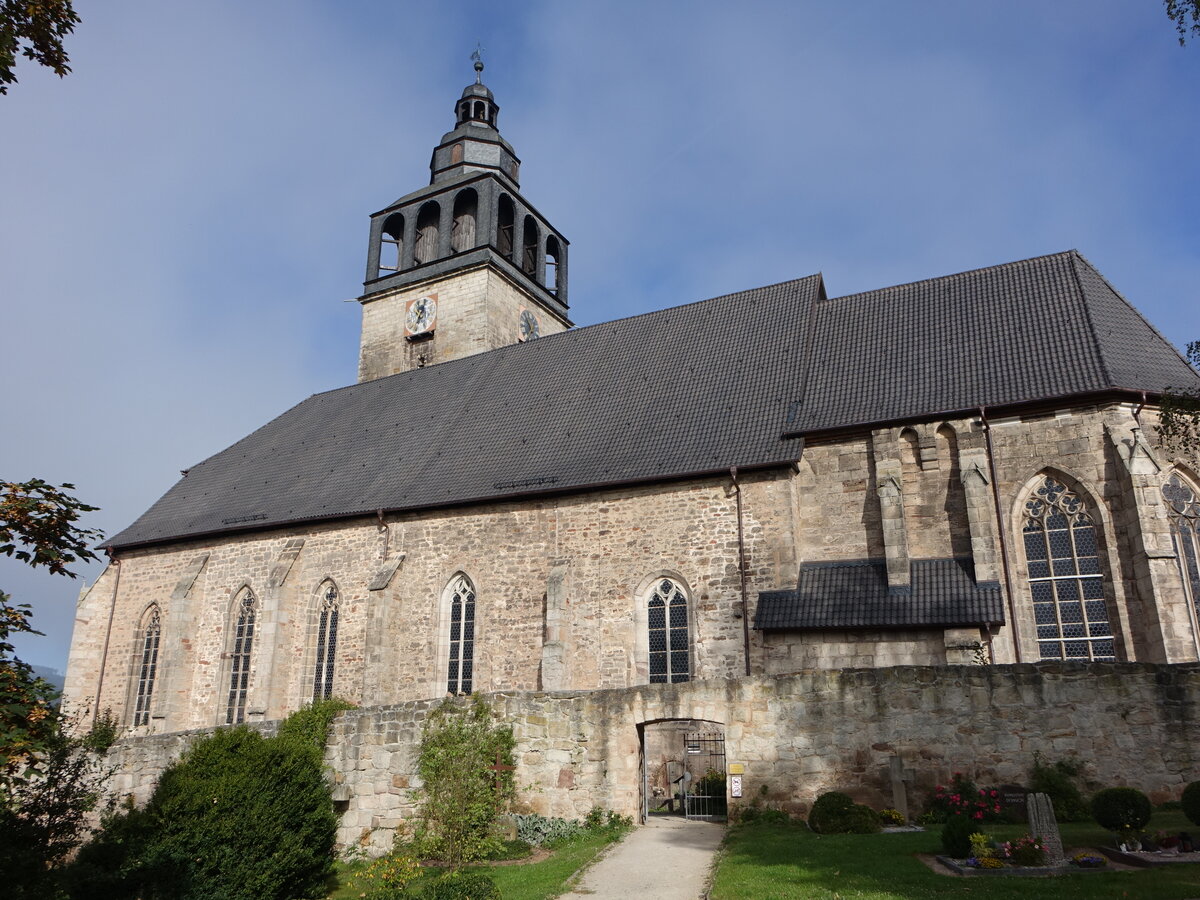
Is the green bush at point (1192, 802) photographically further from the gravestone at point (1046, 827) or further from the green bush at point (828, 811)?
the green bush at point (828, 811)

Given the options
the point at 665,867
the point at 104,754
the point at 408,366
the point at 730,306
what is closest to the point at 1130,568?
the point at 665,867

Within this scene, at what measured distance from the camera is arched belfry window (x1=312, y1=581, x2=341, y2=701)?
21.9m

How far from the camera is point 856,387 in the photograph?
19438 mm

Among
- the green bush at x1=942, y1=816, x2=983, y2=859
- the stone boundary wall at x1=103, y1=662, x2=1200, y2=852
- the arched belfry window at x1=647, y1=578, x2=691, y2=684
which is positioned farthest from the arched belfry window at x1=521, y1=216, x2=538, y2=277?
the green bush at x1=942, y1=816, x2=983, y2=859

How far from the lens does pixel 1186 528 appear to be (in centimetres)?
1594

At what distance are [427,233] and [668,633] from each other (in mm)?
20774

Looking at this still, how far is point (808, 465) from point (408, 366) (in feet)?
56.6

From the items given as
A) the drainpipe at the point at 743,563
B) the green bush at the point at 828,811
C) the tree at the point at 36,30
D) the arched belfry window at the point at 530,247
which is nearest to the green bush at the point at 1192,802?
the green bush at the point at 828,811

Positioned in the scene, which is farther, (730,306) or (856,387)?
(730,306)

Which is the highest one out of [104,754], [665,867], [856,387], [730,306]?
[730,306]

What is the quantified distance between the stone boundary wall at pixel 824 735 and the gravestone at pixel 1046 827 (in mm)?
2247

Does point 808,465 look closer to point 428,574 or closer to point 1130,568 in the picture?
point 1130,568

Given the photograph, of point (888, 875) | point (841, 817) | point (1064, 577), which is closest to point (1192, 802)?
point (888, 875)

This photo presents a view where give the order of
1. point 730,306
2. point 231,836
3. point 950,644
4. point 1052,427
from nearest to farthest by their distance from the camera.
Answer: point 231,836, point 950,644, point 1052,427, point 730,306
